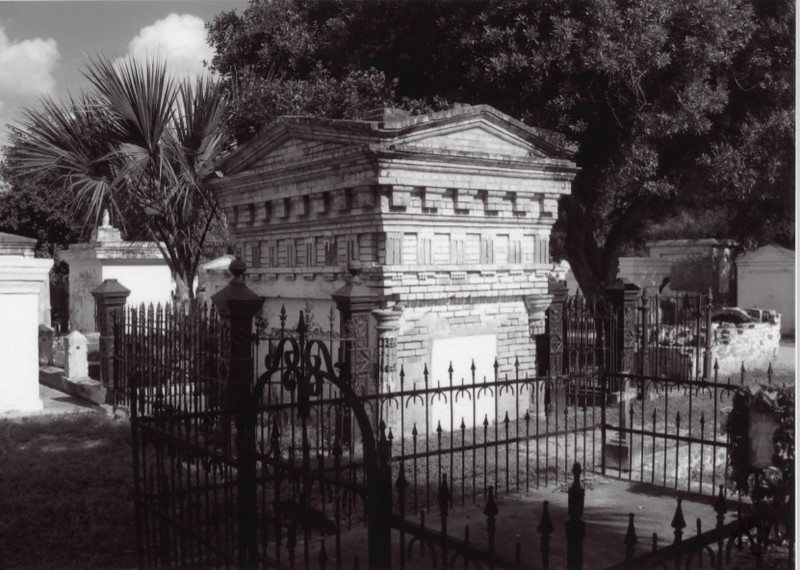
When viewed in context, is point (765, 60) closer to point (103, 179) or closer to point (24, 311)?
point (103, 179)

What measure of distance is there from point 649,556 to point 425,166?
19.1ft

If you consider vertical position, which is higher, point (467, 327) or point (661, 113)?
point (661, 113)

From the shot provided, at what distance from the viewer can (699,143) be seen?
13680 millimetres

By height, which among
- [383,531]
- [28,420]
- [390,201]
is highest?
[390,201]

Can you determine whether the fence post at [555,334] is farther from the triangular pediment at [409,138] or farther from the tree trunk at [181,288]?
the tree trunk at [181,288]

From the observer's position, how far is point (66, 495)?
20.2 ft

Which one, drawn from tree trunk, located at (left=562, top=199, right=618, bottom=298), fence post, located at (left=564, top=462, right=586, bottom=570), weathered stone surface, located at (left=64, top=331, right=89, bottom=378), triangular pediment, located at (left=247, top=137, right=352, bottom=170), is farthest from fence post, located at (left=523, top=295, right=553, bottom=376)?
fence post, located at (left=564, top=462, right=586, bottom=570)

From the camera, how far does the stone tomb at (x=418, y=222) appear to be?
773cm

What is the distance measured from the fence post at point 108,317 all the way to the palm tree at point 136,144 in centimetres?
118

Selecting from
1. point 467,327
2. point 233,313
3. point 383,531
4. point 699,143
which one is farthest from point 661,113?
point 383,531

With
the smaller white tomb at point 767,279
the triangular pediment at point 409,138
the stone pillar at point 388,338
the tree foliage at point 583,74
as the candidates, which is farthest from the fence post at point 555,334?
the smaller white tomb at point 767,279

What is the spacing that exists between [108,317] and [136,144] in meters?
2.46

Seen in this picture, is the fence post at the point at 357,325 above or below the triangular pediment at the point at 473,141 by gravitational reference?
below

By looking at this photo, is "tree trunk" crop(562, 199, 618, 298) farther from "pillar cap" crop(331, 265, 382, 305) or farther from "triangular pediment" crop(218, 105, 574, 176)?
"pillar cap" crop(331, 265, 382, 305)
